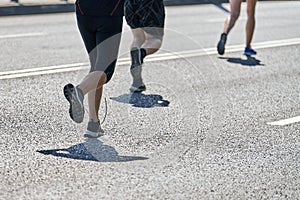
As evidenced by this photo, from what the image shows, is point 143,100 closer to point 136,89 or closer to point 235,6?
point 136,89

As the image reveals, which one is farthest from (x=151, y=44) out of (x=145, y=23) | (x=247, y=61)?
(x=247, y=61)

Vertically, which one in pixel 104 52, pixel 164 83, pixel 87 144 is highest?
pixel 104 52

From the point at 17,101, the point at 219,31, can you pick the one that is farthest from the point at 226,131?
the point at 219,31

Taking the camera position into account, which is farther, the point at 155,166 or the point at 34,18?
the point at 34,18

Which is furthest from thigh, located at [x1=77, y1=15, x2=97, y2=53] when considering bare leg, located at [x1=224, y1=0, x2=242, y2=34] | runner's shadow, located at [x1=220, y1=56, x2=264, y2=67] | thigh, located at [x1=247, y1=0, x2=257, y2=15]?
bare leg, located at [x1=224, y1=0, x2=242, y2=34]

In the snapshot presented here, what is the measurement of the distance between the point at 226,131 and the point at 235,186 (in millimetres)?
1658

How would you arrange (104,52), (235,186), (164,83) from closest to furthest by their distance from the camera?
(235,186) < (104,52) < (164,83)

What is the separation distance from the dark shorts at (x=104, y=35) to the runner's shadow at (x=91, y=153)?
60cm

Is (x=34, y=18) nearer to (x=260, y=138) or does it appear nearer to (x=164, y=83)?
(x=164, y=83)

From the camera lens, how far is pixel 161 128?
743 centimetres

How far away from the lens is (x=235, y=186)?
225 inches

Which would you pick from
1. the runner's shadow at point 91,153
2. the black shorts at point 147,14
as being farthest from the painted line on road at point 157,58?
the runner's shadow at point 91,153

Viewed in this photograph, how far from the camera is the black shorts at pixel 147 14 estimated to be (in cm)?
848

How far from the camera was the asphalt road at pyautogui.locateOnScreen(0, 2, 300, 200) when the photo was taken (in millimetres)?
5688
